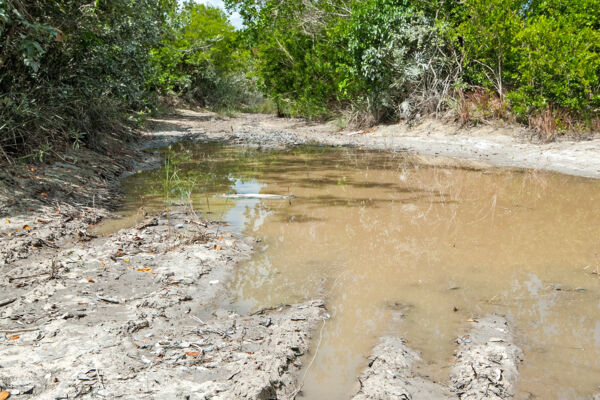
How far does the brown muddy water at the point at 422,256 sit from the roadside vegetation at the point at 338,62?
5.97 feet

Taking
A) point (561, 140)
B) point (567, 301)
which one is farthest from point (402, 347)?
point (561, 140)

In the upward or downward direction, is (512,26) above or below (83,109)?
above

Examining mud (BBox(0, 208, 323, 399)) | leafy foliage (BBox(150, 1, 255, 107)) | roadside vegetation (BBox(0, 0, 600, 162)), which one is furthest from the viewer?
leafy foliage (BBox(150, 1, 255, 107))

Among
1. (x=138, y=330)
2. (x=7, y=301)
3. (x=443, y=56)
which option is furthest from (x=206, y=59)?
(x=138, y=330)

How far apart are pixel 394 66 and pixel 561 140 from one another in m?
5.42

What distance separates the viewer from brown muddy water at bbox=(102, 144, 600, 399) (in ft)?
9.23

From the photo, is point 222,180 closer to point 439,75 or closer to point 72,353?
point 72,353

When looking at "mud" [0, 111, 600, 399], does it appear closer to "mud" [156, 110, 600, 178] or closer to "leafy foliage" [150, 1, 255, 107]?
"mud" [156, 110, 600, 178]

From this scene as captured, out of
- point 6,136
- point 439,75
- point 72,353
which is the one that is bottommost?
point 72,353

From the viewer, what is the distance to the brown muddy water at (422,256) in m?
2.81

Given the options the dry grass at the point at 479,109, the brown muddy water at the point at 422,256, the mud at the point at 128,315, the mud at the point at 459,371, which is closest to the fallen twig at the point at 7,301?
the mud at the point at 128,315

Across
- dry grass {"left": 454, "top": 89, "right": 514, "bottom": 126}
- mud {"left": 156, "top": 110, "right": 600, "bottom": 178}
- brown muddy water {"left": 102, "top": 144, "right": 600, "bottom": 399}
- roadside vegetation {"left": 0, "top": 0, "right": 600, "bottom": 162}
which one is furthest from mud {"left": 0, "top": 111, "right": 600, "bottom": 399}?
dry grass {"left": 454, "top": 89, "right": 514, "bottom": 126}

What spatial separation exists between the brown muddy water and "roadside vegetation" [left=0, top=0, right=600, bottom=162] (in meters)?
1.82

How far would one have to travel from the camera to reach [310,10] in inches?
655
